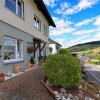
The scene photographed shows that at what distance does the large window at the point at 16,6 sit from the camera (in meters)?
12.1

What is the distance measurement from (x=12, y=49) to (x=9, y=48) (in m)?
0.62

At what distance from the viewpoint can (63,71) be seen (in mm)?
7746

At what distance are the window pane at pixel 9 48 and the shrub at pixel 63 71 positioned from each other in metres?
4.36

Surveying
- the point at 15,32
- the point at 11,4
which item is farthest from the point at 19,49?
the point at 11,4

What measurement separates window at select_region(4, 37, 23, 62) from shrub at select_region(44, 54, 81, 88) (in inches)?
174

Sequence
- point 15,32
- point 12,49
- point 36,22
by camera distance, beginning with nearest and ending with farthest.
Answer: point 15,32, point 12,49, point 36,22

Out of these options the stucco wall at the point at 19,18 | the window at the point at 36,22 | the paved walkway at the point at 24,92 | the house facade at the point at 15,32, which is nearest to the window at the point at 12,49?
the house facade at the point at 15,32

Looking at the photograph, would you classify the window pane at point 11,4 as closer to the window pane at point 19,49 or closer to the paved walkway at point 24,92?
the window pane at point 19,49

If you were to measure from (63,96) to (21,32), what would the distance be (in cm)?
821

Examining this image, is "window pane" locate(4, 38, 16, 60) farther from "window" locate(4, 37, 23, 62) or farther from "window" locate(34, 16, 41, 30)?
"window" locate(34, 16, 41, 30)

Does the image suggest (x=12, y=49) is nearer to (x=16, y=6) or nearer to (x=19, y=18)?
(x=19, y=18)

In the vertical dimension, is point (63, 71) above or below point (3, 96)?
above

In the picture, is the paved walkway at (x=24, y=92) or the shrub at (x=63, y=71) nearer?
the paved walkway at (x=24, y=92)

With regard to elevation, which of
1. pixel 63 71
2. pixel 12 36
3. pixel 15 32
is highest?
pixel 15 32
